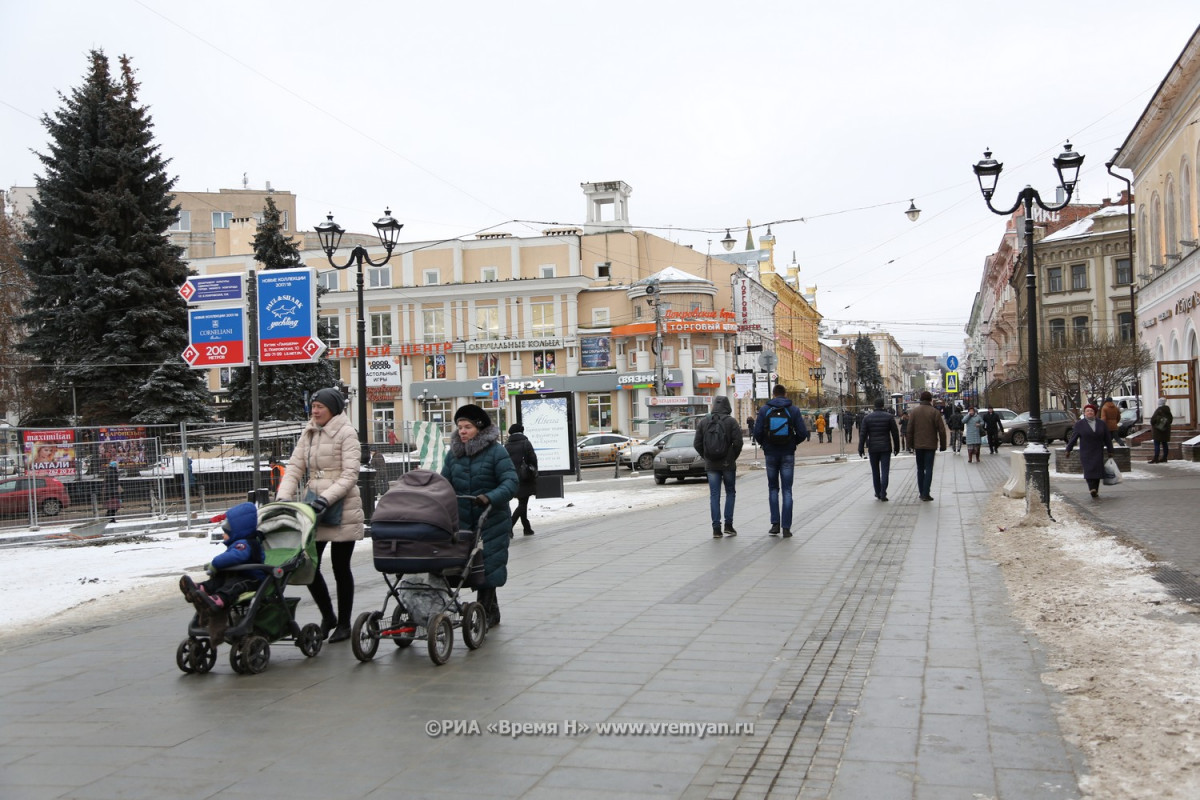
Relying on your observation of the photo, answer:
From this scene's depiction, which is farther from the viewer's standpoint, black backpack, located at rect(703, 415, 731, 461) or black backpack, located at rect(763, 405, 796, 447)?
black backpack, located at rect(763, 405, 796, 447)

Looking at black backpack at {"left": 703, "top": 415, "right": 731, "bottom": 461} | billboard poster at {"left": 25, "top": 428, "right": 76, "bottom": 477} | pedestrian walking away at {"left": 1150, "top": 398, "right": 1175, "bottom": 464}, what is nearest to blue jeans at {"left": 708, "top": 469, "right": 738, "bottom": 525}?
black backpack at {"left": 703, "top": 415, "right": 731, "bottom": 461}

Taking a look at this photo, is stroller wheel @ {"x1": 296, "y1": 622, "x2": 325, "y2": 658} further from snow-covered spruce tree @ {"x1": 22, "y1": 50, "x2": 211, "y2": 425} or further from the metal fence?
snow-covered spruce tree @ {"x1": 22, "y1": 50, "x2": 211, "y2": 425}

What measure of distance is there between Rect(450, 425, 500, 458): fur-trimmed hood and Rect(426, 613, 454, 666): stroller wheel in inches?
47.9

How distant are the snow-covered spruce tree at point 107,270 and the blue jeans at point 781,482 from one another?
75.9ft

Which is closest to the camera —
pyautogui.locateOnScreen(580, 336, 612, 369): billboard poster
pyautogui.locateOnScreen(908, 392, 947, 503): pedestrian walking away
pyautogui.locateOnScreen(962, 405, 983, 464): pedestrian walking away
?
pyautogui.locateOnScreen(908, 392, 947, 503): pedestrian walking away

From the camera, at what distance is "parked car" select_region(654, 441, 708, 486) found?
88.6ft

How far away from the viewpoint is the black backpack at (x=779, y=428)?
43.0 feet

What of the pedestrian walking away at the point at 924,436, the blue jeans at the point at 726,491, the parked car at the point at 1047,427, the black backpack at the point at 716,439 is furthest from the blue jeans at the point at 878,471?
the parked car at the point at 1047,427

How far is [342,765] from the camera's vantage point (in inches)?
177

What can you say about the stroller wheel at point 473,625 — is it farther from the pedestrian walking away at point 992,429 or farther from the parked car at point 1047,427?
the parked car at point 1047,427

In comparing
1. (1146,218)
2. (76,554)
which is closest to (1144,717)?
(76,554)

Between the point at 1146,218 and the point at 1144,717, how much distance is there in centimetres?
3458

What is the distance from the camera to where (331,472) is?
7.08 meters

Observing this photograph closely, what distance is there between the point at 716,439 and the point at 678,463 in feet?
46.2
